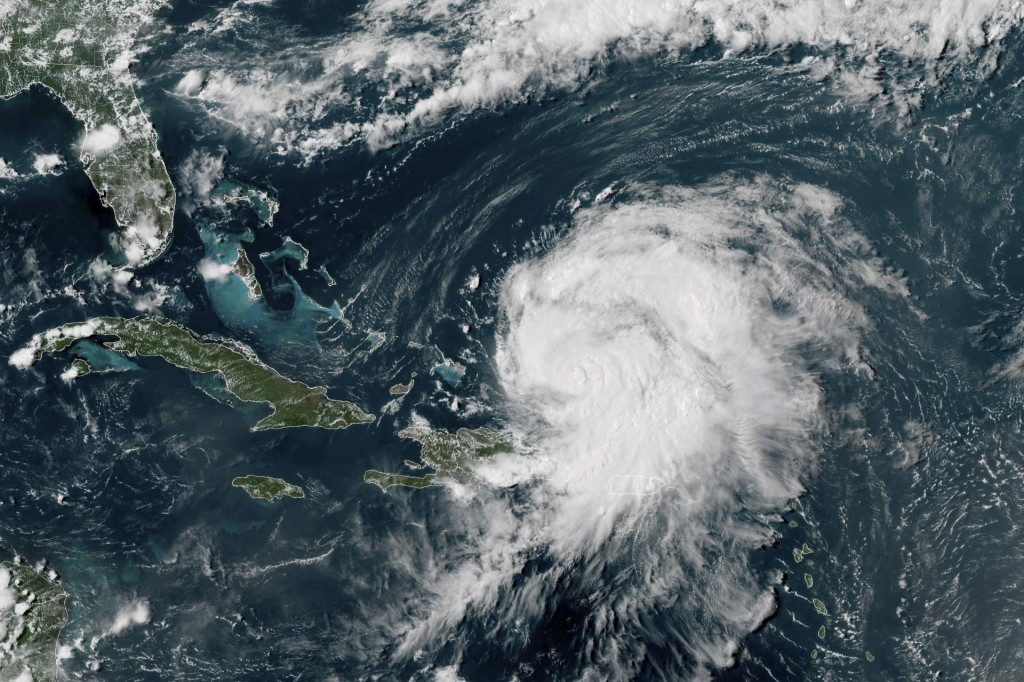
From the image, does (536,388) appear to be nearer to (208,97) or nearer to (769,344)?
(769,344)

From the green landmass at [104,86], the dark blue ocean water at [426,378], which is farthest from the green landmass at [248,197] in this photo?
the green landmass at [104,86]

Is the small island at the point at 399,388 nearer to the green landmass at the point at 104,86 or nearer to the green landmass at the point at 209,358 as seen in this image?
the green landmass at the point at 209,358

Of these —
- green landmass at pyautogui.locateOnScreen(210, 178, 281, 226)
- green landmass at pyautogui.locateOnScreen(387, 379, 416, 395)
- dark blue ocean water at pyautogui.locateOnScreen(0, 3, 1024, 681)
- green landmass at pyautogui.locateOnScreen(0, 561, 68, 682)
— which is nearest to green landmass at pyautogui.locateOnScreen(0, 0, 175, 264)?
dark blue ocean water at pyautogui.locateOnScreen(0, 3, 1024, 681)

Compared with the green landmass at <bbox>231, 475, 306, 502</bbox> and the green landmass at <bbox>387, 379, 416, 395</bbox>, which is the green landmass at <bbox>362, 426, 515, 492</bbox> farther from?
the green landmass at <bbox>231, 475, 306, 502</bbox>

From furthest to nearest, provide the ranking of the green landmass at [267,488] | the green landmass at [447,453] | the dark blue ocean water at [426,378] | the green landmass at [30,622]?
the green landmass at [30,622] < the green landmass at [267,488] < the green landmass at [447,453] < the dark blue ocean water at [426,378]

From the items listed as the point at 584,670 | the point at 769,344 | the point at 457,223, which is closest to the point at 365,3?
the point at 457,223
